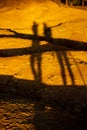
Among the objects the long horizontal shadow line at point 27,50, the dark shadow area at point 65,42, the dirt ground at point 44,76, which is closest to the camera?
the dirt ground at point 44,76

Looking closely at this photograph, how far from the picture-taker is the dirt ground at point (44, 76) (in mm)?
8641

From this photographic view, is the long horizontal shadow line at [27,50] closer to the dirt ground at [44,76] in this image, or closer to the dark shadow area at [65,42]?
the dirt ground at [44,76]

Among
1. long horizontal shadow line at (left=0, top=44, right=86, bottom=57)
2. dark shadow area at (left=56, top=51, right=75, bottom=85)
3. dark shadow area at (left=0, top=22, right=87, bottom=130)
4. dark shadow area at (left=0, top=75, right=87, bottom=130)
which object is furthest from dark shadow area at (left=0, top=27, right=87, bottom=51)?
dark shadow area at (left=0, top=75, right=87, bottom=130)

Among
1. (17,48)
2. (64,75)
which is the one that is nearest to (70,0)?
(17,48)

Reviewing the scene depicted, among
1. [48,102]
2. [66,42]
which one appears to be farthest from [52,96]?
[66,42]

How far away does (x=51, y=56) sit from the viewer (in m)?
13.7

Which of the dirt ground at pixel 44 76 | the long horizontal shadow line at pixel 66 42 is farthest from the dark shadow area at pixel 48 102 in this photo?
the long horizontal shadow line at pixel 66 42

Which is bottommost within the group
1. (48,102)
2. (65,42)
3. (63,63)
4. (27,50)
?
(65,42)

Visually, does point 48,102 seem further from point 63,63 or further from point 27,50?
point 27,50

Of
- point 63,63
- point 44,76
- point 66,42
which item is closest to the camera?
point 44,76

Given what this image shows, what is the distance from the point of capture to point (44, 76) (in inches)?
470

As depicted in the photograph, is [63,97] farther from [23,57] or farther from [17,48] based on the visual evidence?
[17,48]

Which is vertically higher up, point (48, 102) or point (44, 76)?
point (48, 102)

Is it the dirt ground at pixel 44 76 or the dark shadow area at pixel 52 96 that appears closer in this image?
the dark shadow area at pixel 52 96
